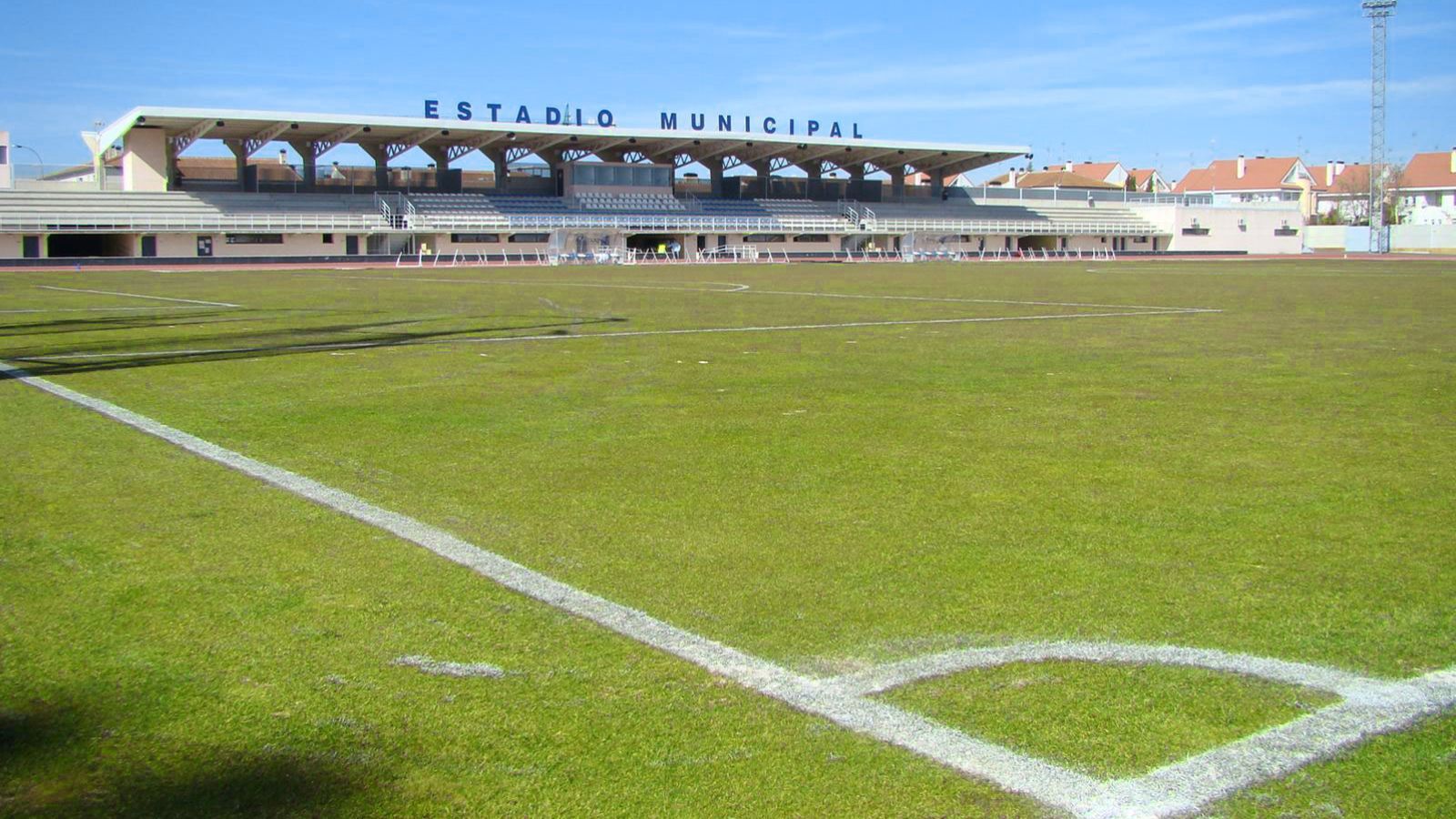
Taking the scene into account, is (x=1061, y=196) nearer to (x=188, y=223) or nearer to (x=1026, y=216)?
(x=1026, y=216)

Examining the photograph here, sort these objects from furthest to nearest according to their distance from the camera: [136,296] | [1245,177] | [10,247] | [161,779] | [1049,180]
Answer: [1245,177]
[1049,180]
[10,247]
[136,296]
[161,779]

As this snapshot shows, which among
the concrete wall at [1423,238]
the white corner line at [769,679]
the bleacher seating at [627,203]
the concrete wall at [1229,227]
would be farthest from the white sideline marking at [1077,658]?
the concrete wall at [1423,238]

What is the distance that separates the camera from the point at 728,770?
3.35 m

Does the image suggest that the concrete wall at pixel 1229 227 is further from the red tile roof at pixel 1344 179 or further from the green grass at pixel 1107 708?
the green grass at pixel 1107 708

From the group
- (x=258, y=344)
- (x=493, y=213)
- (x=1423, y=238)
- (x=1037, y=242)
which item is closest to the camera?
(x=258, y=344)

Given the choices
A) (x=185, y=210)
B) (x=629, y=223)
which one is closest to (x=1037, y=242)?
(x=629, y=223)

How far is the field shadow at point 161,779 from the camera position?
312 cm

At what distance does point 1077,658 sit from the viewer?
4199 millimetres

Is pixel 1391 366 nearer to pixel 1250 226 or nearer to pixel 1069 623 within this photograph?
pixel 1069 623

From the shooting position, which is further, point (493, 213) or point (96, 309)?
point (493, 213)

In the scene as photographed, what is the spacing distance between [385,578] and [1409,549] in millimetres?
4499

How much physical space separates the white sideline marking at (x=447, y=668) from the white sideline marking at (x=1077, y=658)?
0.04m

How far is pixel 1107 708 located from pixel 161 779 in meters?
2.73

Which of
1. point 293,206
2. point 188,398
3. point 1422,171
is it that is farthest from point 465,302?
point 1422,171
